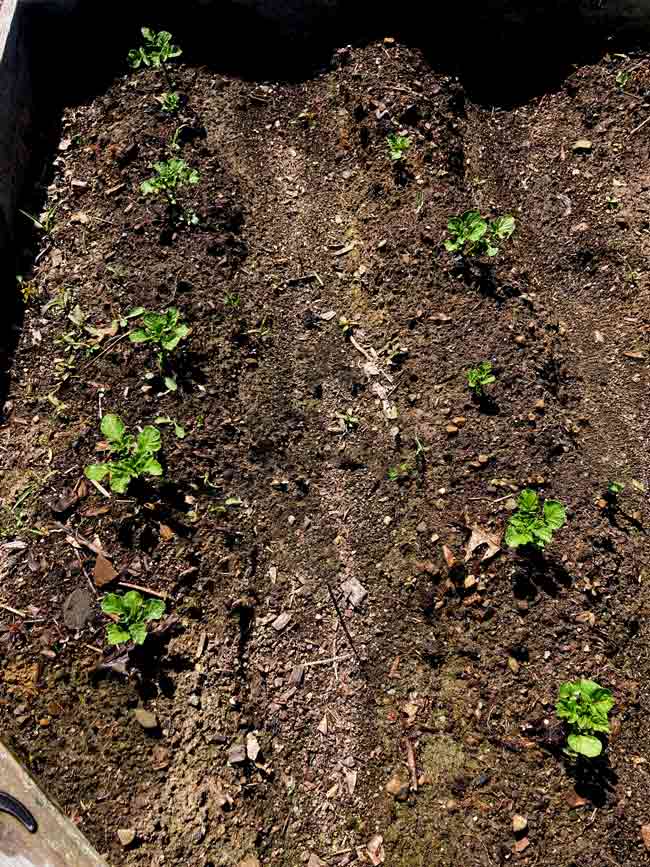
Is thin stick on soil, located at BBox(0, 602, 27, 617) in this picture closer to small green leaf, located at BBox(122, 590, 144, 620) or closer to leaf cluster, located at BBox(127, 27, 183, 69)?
small green leaf, located at BBox(122, 590, 144, 620)

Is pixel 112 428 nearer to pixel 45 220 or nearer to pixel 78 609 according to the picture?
pixel 78 609

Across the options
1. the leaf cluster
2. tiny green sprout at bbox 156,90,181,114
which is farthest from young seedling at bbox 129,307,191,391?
the leaf cluster

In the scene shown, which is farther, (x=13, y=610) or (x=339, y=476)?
(x=339, y=476)

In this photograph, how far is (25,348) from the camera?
3.82 meters

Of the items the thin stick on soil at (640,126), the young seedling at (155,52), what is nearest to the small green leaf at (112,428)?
the young seedling at (155,52)

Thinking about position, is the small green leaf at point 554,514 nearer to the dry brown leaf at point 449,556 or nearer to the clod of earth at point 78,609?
the dry brown leaf at point 449,556

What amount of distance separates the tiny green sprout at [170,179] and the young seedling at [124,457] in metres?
1.38

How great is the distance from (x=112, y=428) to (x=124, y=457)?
0.51 feet

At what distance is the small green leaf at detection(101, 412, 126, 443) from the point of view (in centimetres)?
329

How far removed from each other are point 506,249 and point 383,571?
6.80 feet

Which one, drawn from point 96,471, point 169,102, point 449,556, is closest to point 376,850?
point 449,556

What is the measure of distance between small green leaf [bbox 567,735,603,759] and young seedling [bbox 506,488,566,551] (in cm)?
85

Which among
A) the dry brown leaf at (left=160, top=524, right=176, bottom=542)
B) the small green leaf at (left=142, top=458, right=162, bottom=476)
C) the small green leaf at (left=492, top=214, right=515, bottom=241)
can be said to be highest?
the small green leaf at (left=142, top=458, right=162, bottom=476)

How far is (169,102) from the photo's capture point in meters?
4.03
